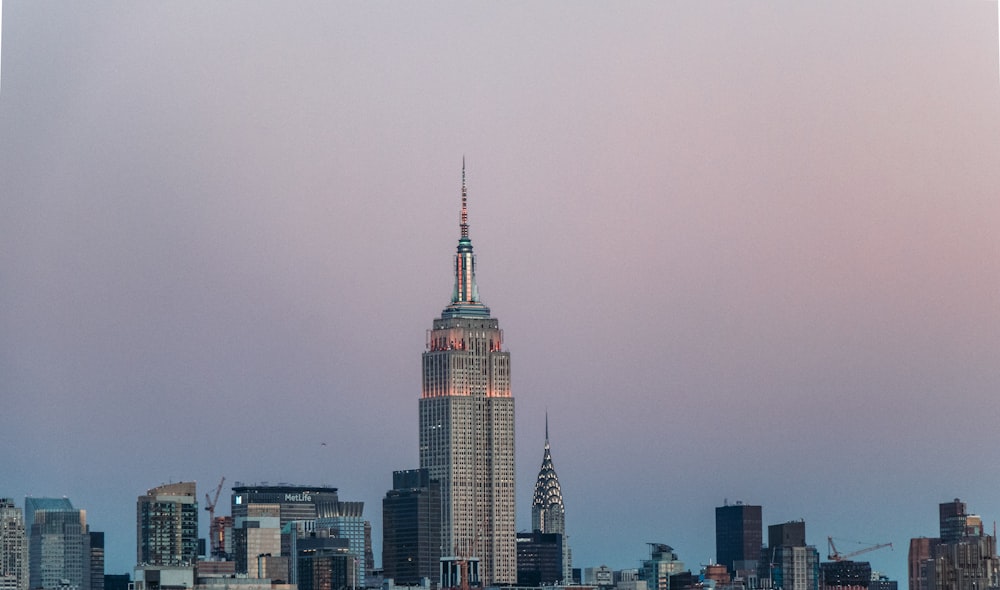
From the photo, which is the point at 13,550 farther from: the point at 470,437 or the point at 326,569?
the point at 470,437

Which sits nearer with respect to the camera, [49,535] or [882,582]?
[49,535]

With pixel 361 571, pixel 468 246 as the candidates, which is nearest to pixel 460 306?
pixel 468 246

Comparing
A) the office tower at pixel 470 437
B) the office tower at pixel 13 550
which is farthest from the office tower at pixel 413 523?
the office tower at pixel 13 550

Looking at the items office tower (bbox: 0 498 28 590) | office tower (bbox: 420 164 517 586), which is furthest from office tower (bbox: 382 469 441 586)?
office tower (bbox: 0 498 28 590)

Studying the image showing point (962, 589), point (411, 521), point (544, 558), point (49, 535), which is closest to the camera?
point (962, 589)

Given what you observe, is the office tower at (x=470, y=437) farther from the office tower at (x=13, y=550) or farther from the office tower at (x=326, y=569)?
the office tower at (x=13, y=550)

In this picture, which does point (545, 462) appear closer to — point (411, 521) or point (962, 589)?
point (411, 521)

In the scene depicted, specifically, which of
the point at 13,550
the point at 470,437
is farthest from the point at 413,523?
the point at 13,550
